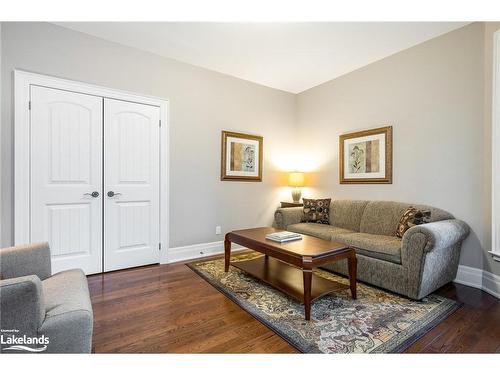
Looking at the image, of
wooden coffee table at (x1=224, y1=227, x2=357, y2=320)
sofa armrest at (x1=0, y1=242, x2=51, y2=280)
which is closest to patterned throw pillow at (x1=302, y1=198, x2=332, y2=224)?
wooden coffee table at (x1=224, y1=227, x2=357, y2=320)

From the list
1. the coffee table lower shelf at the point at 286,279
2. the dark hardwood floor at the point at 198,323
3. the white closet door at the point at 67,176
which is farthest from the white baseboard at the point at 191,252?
the coffee table lower shelf at the point at 286,279

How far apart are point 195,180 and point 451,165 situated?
3.11m

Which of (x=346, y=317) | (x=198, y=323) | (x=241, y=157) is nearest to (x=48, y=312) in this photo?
(x=198, y=323)

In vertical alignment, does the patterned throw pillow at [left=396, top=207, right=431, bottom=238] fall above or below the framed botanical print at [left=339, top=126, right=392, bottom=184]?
below

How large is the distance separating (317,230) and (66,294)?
2611 millimetres

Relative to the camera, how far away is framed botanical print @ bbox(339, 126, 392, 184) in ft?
10.6

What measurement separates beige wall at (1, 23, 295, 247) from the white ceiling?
0.20 metres

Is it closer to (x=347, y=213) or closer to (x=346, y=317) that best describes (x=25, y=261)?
(x=346, y=317)

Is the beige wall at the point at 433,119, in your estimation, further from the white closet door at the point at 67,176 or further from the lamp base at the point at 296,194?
the white closet door at the point at 67,176

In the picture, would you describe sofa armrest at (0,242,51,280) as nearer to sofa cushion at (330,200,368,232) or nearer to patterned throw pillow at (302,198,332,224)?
patterned throw pillow at (302,198,332,224)

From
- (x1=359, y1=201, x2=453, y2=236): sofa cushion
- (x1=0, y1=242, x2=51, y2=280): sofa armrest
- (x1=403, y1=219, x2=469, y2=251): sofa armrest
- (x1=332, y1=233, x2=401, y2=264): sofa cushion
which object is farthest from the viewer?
(x1=359, y1=201, x2=453, y2=236): sofa cushion

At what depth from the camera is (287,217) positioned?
3.61m

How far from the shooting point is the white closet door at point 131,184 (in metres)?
2.84

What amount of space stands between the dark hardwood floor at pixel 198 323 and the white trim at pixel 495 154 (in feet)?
1.87
